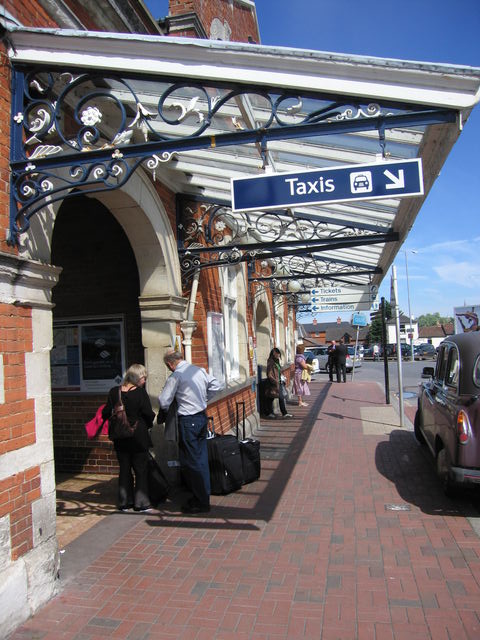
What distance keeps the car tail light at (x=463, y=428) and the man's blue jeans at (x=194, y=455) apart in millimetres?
2489

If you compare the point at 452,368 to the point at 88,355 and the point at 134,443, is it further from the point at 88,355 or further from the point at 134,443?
the point at 88,355

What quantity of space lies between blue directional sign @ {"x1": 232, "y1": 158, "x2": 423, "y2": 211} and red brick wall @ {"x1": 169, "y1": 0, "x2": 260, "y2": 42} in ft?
15.3

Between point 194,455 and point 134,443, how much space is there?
24.4 inches

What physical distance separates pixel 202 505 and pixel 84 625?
2114mm

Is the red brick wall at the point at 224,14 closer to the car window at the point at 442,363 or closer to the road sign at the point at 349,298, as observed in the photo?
the car window at the point at 442,363

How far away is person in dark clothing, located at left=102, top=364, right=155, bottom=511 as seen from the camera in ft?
17.1

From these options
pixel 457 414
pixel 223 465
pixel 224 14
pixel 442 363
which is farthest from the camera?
pixel 224 14

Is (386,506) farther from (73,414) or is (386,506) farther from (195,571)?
(73,414)

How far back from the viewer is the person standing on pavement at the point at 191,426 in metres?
5.21

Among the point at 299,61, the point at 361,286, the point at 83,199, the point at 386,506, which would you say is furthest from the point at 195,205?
the point at 361,286

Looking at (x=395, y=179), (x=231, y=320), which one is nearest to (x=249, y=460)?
(x=395, y=179)

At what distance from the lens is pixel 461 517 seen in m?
4.95

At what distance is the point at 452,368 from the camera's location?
19.3 feet

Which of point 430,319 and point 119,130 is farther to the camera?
point 430,319
